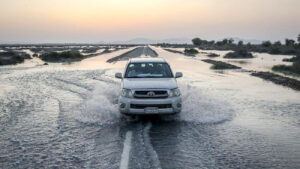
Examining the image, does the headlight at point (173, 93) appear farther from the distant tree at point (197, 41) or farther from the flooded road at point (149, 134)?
the distant tree at point (197, 41)

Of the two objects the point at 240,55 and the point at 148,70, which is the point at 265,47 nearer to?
the point at 240,55

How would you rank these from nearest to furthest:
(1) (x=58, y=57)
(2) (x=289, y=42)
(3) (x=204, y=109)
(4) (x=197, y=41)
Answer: (3) (x=204, y=109) → (1) (x=58, y=57) → (2) (x=289, y=42) → (4) (x=197, y=41)

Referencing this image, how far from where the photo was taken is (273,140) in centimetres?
664

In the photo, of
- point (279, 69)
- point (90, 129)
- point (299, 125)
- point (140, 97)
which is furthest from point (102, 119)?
point (279, 69)

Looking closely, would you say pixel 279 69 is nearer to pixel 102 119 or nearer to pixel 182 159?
pixel 102 119

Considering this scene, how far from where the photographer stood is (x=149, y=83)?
26.4 ft

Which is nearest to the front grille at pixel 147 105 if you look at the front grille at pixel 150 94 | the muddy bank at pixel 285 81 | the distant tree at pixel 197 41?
the front grille at pixel 150 94

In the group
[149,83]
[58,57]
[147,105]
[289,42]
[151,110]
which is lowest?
[151,110]

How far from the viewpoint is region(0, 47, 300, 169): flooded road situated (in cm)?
529

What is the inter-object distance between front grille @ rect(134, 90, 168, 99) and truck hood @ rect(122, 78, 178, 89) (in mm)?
109

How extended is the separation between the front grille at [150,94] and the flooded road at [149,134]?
83cm

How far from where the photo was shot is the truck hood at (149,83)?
7773 mm

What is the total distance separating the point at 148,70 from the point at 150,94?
208 cm

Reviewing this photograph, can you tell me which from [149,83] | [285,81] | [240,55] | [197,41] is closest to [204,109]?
[149,83]
